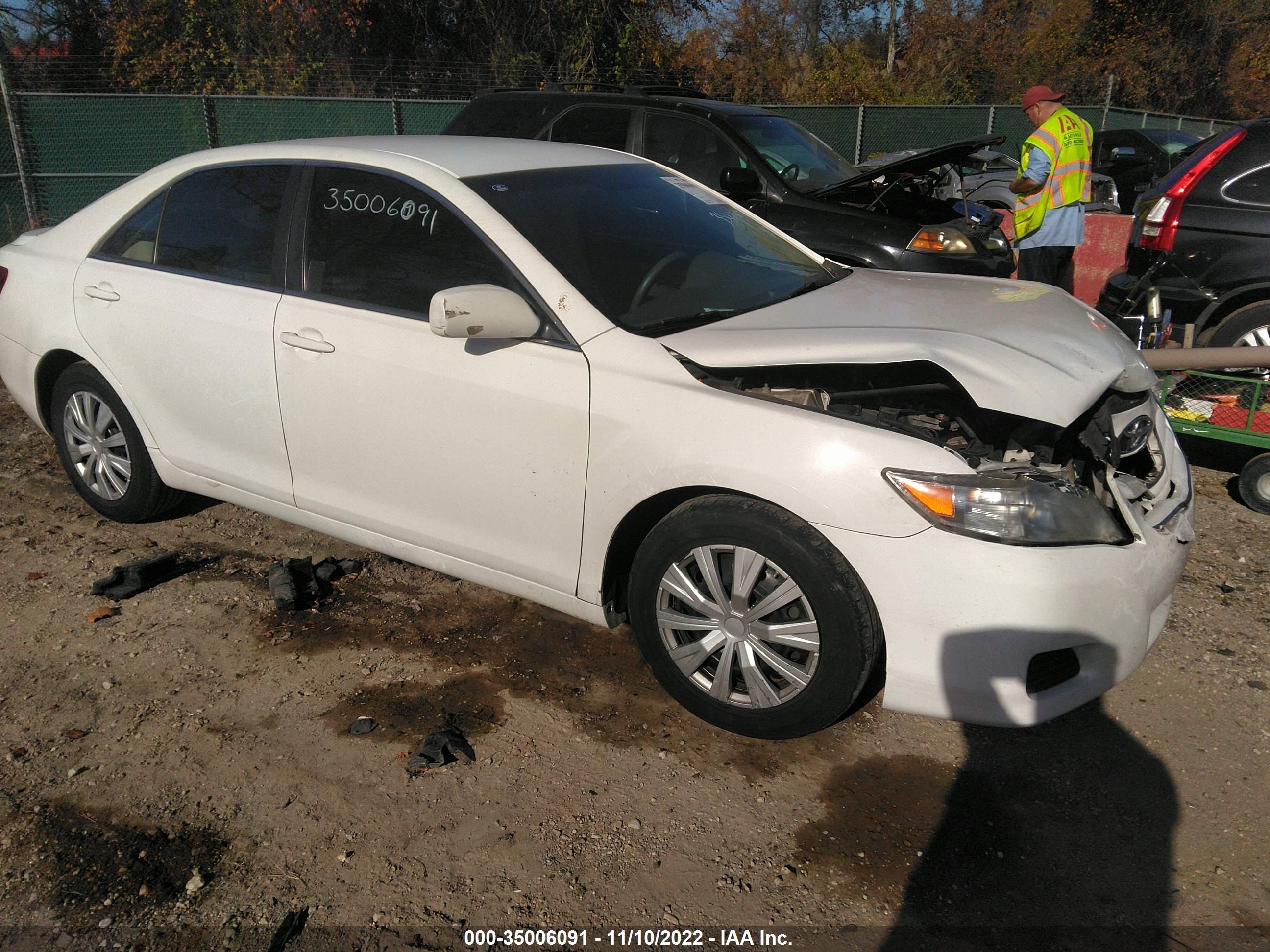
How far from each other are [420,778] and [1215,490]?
4.60 meters

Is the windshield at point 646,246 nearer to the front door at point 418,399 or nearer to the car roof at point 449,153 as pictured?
the car roof at point 449,153

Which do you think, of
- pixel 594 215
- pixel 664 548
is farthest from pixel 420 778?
pixel 594 215

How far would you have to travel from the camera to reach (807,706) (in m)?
2.99

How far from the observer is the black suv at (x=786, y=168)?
653 cm

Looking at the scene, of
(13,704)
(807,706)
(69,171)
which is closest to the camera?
(807,706)

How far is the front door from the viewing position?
10.7 feet

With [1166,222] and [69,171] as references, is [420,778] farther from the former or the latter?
[69,171]

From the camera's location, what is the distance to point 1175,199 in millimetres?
6062

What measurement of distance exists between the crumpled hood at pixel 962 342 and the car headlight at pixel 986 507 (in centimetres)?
26

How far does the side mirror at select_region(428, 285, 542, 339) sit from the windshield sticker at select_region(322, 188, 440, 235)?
1.57ft

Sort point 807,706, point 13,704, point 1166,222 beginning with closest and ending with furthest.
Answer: point 807,706 < point 13,704 < point 1166,222

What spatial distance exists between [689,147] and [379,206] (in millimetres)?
4235

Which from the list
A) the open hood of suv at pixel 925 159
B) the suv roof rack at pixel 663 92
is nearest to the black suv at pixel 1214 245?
the open hood of suv at pixel 925 159

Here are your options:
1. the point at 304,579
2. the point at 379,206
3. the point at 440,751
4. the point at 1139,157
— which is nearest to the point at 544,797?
the point at 440,751
